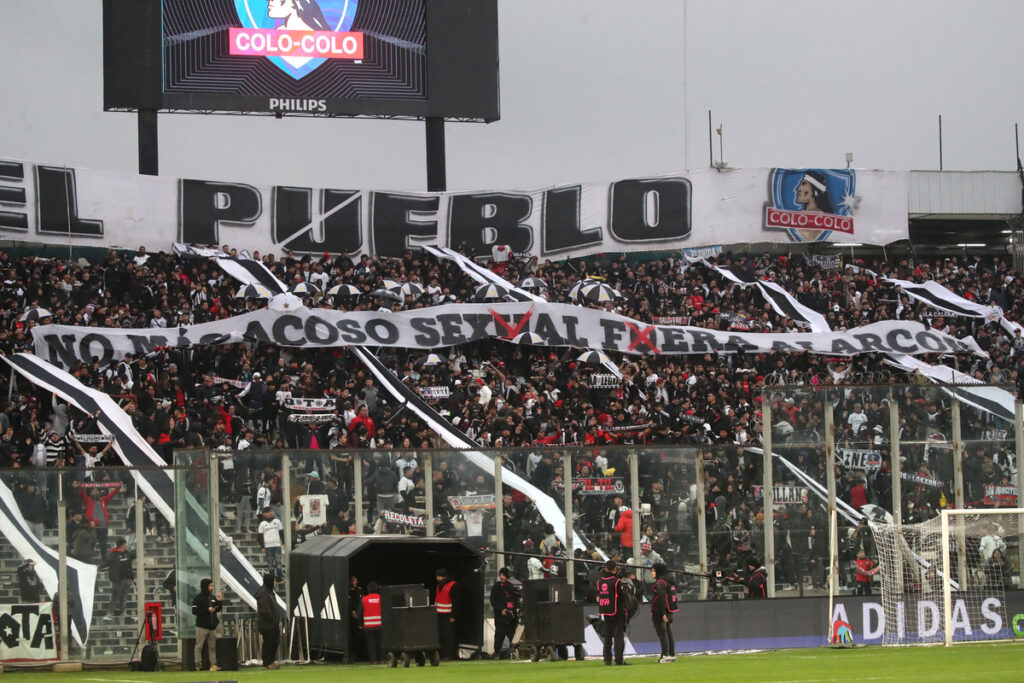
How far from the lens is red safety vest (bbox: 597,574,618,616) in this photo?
72.3 feet

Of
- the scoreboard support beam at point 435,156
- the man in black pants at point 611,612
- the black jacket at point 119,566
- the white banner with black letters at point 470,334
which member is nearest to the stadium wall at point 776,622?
the man in black pants at point 611,612

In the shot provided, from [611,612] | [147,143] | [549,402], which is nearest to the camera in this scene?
[611,612]

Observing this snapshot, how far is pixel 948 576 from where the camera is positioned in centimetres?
2548

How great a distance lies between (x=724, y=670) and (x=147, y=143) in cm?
2942

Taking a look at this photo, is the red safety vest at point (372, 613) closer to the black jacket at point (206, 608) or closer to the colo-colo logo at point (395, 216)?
the black jacket at point (206, 608)

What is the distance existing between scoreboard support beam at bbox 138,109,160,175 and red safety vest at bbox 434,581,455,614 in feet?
78.2

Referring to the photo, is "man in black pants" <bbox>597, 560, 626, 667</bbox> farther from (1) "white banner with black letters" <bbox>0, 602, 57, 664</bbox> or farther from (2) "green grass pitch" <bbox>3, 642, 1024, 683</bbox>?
(1) "white banner with black letters" <bbox>0, 602, 57, 664</bbox>

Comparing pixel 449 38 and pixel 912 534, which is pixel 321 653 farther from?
pixel 449 38

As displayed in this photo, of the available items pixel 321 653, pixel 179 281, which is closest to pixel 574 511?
pixel 321 653

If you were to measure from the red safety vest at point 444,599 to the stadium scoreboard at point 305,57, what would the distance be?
78.5 feet

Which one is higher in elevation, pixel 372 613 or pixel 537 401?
pixel 537 401

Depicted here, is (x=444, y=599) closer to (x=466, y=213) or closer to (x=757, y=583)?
(x=757, y=583)

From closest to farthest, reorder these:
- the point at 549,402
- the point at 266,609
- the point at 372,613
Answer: the point at 372,613
the point at 266,609
the point at 549,402

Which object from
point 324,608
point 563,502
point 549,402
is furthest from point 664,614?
point 549,402
